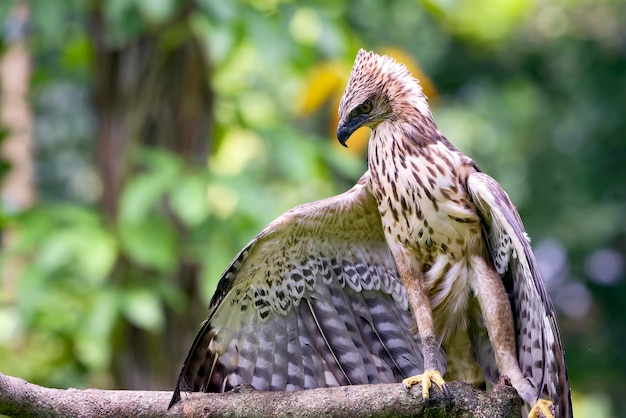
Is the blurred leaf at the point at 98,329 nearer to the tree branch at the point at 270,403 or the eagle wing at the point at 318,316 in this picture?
the eagle wing at the point at 318,316

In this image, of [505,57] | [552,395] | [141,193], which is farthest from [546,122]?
[552,395]

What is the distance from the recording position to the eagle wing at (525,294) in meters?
3.33

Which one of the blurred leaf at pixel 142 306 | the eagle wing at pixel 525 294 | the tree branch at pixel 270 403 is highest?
the blurred leaf at pixel 142 306

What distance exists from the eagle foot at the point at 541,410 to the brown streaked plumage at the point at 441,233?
71 mm

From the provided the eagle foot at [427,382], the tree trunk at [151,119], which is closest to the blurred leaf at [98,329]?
the tree trunk at [151,119]

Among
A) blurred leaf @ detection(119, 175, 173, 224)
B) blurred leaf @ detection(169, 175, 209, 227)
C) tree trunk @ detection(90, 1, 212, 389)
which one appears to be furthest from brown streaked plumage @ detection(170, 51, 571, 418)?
tree trunk @ detection(90, 1, 212, 389)

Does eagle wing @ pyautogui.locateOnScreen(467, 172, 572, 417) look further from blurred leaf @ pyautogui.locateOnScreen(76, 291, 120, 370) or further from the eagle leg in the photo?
blurred leaf @ pyautogui.locateOnScreen(76, 291, 120, 370)

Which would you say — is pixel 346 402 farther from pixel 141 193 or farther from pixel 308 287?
pixel 141 193

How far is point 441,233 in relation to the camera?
364 cm

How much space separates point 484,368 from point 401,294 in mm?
466

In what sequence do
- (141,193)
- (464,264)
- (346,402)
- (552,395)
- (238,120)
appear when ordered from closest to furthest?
(346,402)
(552,395)
(464,264)
(141,193)
(238,120)

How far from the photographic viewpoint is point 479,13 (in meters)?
10.0

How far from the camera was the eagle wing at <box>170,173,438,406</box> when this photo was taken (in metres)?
3.96

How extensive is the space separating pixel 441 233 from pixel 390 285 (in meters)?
0.50
